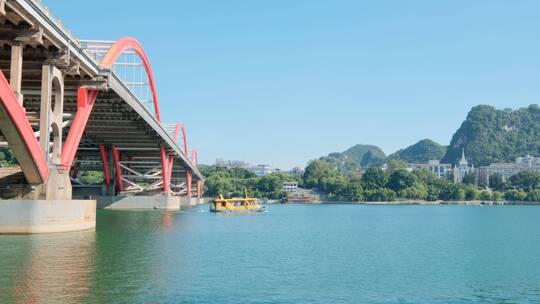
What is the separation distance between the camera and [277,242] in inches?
A: 1793

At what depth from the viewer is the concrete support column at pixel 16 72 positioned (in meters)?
35.4

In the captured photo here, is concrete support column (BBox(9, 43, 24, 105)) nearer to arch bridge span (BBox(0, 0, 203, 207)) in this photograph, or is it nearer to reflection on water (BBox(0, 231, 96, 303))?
arch bridge span (BBox(0, 0, 203, 207))

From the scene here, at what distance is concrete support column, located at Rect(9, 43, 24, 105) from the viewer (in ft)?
116

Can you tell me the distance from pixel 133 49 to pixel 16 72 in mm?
34329

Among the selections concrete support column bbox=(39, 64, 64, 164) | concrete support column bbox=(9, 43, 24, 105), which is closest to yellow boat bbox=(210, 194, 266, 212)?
concrete support column bbox=(39, 64, 64, 164)

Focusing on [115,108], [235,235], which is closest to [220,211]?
[115,108]

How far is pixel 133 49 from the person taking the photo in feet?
228

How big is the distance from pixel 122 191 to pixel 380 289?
79283mm

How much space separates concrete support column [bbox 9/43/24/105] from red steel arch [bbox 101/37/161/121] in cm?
1381

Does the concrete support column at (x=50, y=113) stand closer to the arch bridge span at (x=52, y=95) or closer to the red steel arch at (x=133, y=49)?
the arch bridge span at (x=52, y=95)

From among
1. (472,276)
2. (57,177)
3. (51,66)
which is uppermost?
A: (51,66)

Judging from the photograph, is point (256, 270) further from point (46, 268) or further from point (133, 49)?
point (133, 49)

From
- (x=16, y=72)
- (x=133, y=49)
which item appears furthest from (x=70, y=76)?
(x=133, y=49)

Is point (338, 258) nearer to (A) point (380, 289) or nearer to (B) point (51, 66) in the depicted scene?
(A) point (380, 289)
